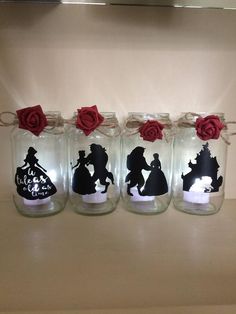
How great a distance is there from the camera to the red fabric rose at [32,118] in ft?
2.42

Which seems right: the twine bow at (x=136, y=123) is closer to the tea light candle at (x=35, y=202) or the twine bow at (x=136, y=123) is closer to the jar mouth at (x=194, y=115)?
the jar mouth at (x=194, y=115)

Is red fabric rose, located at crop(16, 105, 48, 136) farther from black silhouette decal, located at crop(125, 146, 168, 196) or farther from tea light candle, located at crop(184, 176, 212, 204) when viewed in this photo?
tea light candle, located at crop(184, 176, 212, 204)

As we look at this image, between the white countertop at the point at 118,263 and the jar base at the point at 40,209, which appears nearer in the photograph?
the white countertop at the point at 118,263

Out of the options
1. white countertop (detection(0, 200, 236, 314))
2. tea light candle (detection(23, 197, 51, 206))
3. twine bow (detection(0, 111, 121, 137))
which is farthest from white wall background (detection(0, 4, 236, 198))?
white countertop (detection(0, 200, 236, 314))

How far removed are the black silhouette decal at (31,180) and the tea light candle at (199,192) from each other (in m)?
0.32

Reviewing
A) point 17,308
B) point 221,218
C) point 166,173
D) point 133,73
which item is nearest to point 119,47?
point 133,73

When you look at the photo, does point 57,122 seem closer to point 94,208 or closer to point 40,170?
point 40,170

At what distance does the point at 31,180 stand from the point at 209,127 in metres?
0.40

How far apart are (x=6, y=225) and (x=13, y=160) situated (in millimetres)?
182

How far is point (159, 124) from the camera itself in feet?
2.52

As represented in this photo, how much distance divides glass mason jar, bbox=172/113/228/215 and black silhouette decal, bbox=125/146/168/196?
63 millimetres

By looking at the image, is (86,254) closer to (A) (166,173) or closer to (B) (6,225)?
(B) (6,225)

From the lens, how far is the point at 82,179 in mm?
796

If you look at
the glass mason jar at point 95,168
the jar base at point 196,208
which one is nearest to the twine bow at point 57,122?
the glass mason jar at point 95,168
